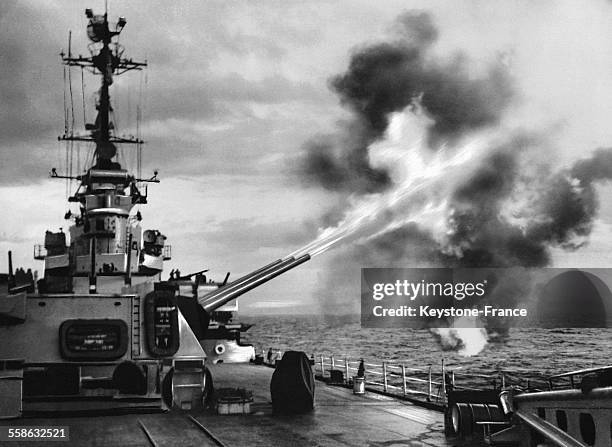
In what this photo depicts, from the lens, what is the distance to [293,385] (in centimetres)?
1775

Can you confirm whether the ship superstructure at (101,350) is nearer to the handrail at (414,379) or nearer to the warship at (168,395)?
the warship at (168,395)

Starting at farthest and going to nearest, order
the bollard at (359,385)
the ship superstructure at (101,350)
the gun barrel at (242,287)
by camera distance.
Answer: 1. the bollard at (359,385)
2. the gun barrel at (242,287)
3. the ship superstructure at (101,350)

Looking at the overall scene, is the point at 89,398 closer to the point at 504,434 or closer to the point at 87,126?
the point at 504,434

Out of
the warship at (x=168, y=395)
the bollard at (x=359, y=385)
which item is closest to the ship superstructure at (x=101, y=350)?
the warship at (x=168, y=395)

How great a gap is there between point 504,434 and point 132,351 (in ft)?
33.3

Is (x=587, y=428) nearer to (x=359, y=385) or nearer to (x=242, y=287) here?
(x=242, y=287)

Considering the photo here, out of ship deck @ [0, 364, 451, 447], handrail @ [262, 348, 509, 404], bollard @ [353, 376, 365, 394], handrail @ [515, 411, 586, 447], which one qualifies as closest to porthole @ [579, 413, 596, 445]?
handrail @ [515, 411, 586, 447]

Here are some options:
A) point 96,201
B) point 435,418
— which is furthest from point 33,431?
point 96,201

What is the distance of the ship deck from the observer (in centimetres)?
1348

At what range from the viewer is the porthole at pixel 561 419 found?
916 centimetres

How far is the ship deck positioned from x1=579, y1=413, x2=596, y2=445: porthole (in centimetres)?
458

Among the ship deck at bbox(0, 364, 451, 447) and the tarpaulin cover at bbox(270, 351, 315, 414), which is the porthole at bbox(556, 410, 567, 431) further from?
the tarpaulin cover at bbox(270, 351, 315, 414)

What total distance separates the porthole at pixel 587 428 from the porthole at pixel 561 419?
45cm

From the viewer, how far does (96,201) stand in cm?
2898
